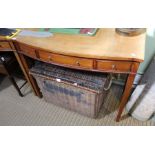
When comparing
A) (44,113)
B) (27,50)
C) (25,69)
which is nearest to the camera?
(27,50)

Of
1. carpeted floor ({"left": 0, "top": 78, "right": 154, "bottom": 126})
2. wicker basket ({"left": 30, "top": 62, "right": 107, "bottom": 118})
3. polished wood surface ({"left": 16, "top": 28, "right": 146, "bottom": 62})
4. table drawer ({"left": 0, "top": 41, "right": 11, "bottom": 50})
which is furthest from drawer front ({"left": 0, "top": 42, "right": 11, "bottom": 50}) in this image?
carpeted floor ({"left": 0, "top": 78, "right": 154, "bottom": 126})

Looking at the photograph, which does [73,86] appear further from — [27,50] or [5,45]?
[5,45]

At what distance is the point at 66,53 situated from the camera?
92 centimetres

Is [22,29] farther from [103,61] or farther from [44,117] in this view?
[44,117]

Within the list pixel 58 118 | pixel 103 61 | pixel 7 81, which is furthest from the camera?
pixel 7 81

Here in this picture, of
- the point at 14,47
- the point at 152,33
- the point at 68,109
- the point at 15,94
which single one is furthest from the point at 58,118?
the point at 152,33

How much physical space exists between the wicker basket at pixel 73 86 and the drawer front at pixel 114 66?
0.62ft

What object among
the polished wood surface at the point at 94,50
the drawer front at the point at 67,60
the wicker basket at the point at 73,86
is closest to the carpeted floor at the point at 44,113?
the wicker basket at the point at 73,86

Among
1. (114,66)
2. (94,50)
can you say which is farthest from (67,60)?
(114,66)

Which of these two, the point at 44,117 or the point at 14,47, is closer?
the point at 14,47

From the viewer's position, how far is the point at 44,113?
1512 millimetres

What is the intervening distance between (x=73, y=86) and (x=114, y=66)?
36 cm
